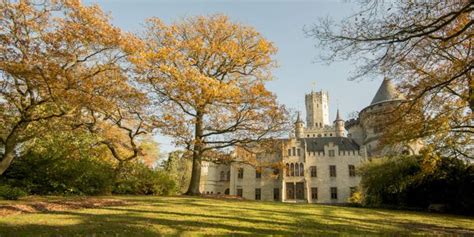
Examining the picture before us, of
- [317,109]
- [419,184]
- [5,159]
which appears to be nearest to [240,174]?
[419,184]

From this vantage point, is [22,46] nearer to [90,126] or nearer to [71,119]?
[71,119]

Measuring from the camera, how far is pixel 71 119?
609 inches

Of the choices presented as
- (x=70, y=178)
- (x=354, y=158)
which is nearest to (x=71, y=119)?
(x=70, y=178)

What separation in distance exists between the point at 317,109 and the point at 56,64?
7784 cm

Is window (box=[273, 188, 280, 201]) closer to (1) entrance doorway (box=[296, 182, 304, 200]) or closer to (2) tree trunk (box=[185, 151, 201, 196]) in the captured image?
(1) entrance doorway (box=[296, 182, 304, 200])

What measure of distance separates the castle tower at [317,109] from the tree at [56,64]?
72821mm

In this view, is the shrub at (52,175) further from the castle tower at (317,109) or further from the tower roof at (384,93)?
the castle tower at (317,109)

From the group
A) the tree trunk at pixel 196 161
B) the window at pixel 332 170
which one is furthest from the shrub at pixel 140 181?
the window at pixel 332 170

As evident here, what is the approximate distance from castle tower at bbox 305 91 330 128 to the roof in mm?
37061

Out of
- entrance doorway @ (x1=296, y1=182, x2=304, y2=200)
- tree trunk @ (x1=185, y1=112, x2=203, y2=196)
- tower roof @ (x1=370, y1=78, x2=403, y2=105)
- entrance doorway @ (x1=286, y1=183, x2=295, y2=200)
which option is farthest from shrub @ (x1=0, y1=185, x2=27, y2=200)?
tower roof @ (x1=370, y1=78, x2=403, y2=105)

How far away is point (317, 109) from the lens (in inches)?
3327

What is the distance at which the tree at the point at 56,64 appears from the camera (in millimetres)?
12133

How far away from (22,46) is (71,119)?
4.34m

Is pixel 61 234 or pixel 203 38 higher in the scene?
pixel 203 38
